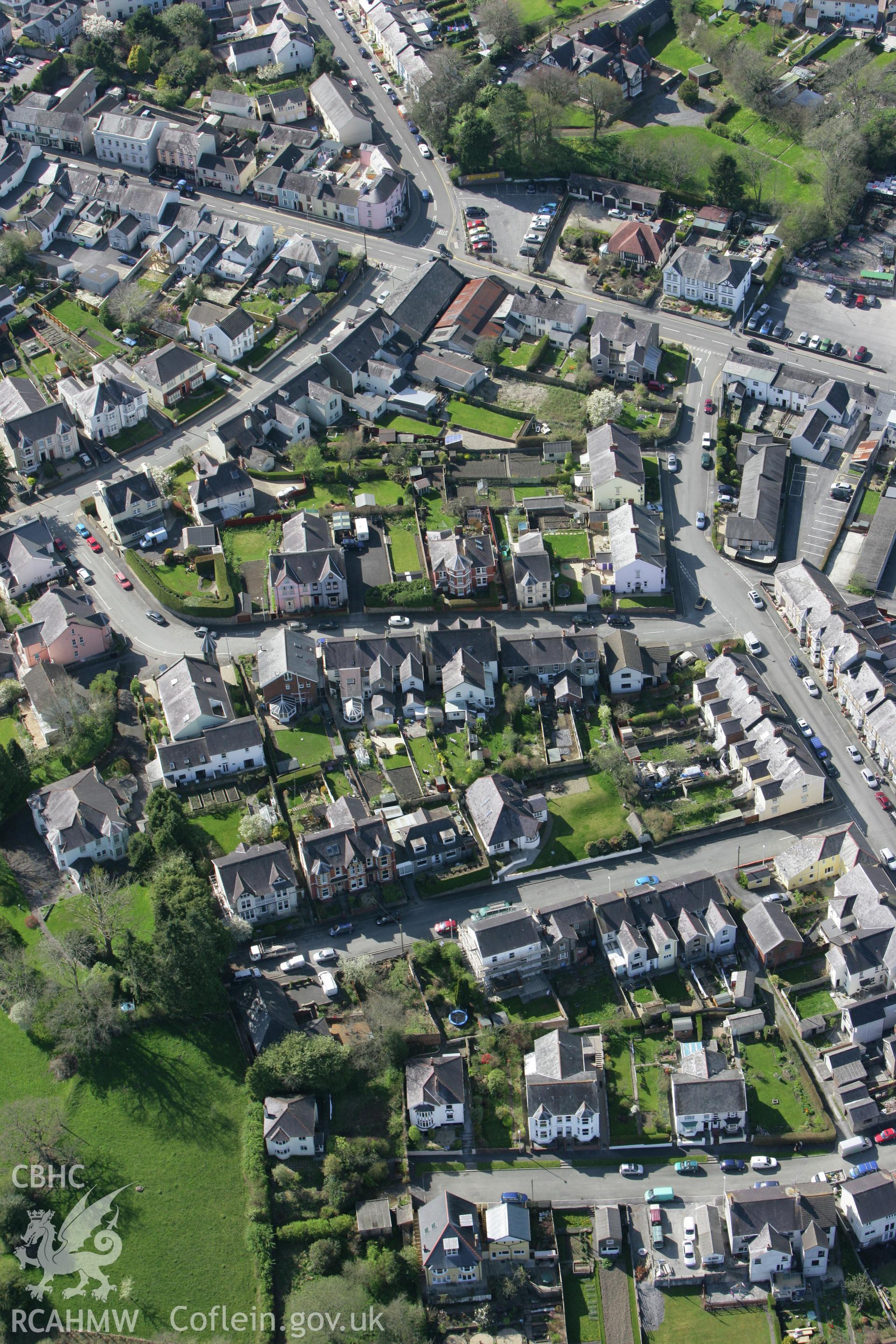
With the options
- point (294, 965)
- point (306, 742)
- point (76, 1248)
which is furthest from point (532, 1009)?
point (76, 1248)

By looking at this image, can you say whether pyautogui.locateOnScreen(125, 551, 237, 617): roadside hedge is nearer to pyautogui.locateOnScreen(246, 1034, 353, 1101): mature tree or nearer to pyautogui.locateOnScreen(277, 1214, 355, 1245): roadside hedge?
pyautogui.locateOnScreen(246, 1034, 353, 1101): mature tree

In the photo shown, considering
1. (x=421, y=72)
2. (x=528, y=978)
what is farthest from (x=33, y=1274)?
(x=421, y=72)

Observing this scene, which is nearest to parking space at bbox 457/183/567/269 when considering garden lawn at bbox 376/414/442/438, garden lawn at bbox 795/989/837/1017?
garden lawn at bbox 376/414/442/438

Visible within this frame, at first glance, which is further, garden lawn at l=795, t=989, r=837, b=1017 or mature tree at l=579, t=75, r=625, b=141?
mature tree at l=579, t=75, r=625, b=141

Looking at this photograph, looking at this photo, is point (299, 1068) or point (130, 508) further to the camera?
point (130, 508)

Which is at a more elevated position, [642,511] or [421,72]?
[421,72]

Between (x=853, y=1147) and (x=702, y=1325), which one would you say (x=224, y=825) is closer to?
(x=702, y=1325)

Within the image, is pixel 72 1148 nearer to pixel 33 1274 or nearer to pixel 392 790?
pixel 33 1274
